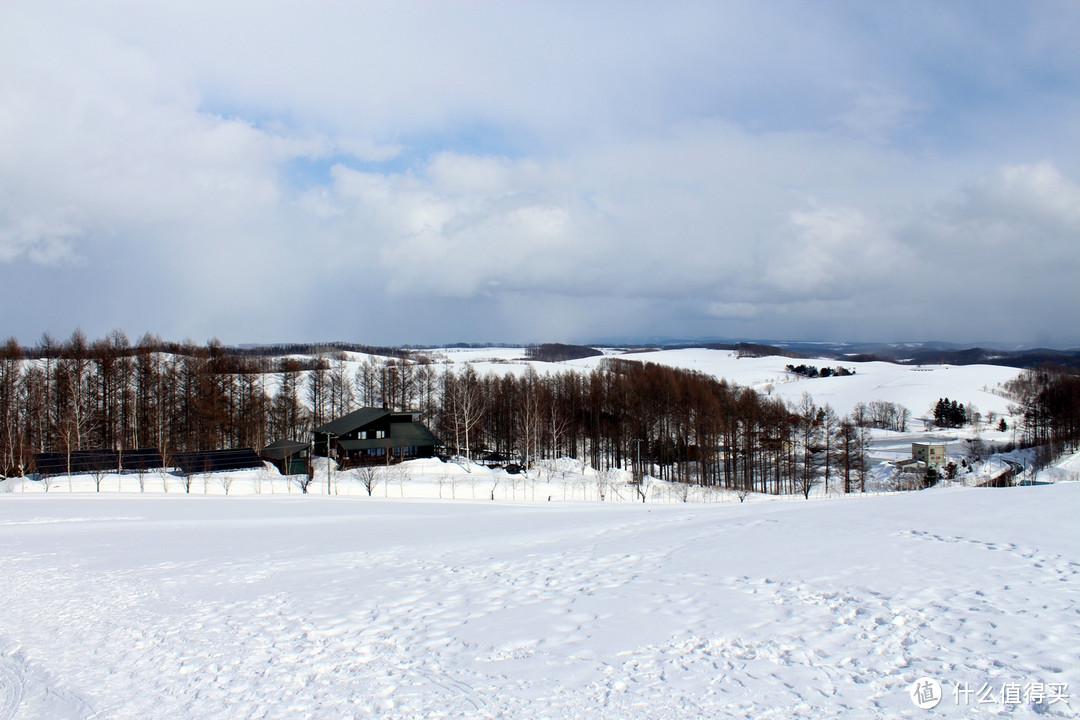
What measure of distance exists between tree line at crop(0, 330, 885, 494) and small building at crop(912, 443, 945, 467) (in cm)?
433

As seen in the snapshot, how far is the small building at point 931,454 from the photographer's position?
44.4m

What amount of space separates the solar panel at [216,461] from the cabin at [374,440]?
189 inches

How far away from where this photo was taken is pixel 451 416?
47406 mm

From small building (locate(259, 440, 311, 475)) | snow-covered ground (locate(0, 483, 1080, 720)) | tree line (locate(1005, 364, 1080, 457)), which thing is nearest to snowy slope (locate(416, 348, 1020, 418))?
tree line (locate(1005, 364, 1080, 457))

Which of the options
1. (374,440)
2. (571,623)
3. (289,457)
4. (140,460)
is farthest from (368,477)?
(571,623)

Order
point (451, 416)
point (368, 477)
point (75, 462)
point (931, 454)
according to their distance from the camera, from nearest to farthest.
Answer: point (368, 477) → point (75, 462) → point (931, 454) → point (451, 416)

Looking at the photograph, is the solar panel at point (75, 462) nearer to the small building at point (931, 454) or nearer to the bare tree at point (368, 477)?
the bare tree at point (368, 477)

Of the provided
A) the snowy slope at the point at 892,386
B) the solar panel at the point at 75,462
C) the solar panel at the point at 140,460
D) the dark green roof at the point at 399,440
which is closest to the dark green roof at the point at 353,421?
the dark green roof at the point at 399,440

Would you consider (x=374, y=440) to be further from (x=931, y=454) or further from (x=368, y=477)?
(x=931, y=454)

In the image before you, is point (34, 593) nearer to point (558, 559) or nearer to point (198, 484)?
point (558, 559)

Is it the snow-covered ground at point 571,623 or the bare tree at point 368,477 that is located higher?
the snow-covered ground at point 571,623

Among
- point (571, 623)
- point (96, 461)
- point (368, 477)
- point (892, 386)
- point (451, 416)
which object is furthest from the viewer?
point (892, 386)

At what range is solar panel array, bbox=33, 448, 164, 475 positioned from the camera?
29.8m

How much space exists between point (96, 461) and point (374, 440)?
1489 centimetres
